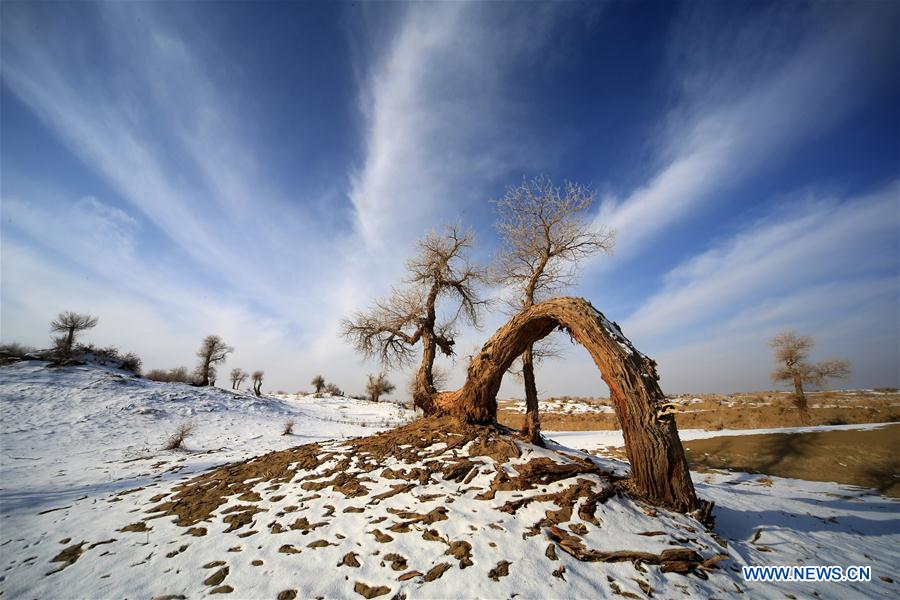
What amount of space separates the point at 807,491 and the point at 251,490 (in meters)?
13.8

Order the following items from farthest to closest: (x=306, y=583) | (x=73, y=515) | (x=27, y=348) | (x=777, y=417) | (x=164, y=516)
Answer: (x=27, y=348), (x=777, y=417), (x=73, y=515), (x=164, y=516), (x=306, y=583)

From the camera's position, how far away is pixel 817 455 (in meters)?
12.2

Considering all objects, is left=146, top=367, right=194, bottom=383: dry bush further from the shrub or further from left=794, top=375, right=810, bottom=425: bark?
left=794, top=375, right=810, bottom=425: bark

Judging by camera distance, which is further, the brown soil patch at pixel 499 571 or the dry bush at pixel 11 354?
the dry bush at pixel 11 354

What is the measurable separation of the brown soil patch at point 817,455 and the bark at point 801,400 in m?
5.46

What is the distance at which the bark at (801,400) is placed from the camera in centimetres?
1888

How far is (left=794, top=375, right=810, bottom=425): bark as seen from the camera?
18.9 meters

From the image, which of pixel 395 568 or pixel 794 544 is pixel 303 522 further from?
pixel 794 544

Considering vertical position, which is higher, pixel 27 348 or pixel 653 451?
pixel 27 348

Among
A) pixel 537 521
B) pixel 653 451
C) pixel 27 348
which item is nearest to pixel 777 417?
pixel 653 451

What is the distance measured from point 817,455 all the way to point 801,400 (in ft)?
40.0

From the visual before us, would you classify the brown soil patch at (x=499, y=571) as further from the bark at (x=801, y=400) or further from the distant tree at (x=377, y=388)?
the distant tree at (x=377, y=388)

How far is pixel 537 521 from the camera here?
12.9ft

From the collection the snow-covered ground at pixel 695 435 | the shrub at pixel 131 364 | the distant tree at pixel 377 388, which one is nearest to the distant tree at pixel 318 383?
the distant tree at pixel 377 388
